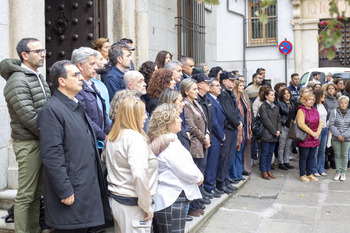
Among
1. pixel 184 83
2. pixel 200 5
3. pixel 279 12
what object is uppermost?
pixel 279 12

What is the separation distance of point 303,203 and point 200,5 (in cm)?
580

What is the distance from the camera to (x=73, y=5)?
7.21 m

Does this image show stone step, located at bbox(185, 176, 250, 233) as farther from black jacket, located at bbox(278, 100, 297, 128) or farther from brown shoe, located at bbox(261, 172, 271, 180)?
black jacket, located at bbox(278, 100, 297, 128)

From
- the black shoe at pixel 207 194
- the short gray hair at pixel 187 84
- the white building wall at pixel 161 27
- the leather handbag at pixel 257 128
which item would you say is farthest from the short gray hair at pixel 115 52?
the leather handbag at pixel 257 128

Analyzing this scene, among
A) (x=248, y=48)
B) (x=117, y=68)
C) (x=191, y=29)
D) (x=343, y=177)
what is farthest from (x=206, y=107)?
(x=248, y=48)

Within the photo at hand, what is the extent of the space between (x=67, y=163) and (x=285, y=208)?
168 inches

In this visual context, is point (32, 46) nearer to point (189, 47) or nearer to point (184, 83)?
point (184, 83)

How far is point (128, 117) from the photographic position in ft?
12.5

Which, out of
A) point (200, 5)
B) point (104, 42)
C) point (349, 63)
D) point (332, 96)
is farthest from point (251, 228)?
point (349, 63)

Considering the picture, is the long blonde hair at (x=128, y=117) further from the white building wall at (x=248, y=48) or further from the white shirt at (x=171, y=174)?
the white building wall at (x=248, y=48)

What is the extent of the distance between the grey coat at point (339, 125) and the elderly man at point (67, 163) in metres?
6.41

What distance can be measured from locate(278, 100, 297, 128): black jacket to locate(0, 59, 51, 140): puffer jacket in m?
6.23

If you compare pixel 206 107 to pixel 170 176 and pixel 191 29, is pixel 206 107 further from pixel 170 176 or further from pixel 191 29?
pixel 191 29

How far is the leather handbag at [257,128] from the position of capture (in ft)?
29.4
